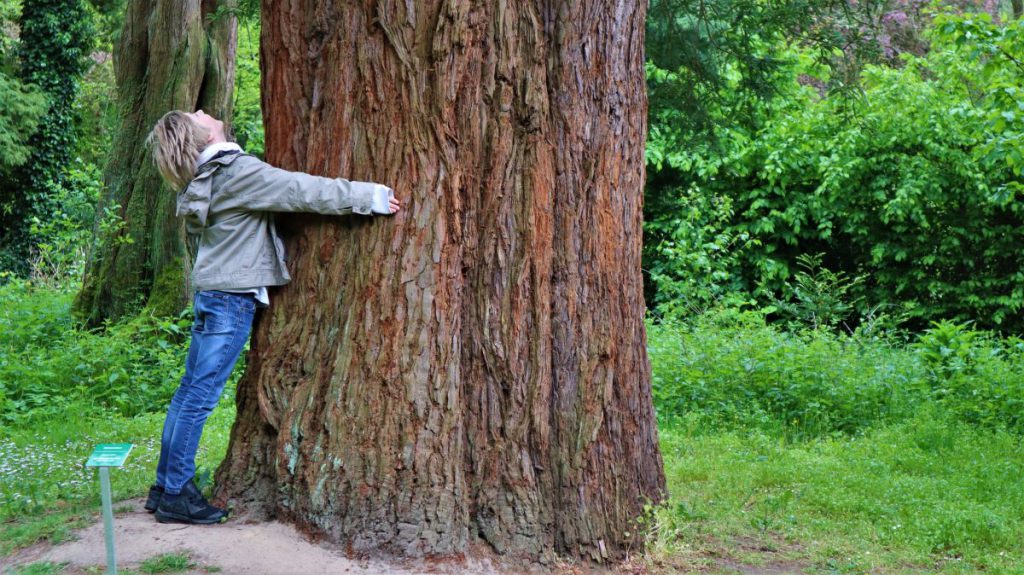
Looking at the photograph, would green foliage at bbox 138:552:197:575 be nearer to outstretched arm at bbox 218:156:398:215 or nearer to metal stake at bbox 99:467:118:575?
metal stake at bbox 99:467:118:575

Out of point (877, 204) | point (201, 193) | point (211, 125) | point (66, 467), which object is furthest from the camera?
point (877, 204)

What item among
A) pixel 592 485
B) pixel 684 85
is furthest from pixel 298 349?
pixel 684 85

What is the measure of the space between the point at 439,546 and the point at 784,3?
20.3ft

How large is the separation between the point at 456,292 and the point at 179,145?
1584 millimetres

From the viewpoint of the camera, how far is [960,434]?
788cm

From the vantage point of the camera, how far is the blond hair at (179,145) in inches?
184

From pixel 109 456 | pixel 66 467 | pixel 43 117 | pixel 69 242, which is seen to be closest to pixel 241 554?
pixel 109 456

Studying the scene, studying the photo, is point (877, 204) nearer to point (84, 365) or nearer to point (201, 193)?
point (84, 365)

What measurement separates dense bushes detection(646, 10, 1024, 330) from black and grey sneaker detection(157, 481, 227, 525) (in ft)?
29.3

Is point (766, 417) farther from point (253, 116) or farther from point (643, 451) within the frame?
point (253, 116)

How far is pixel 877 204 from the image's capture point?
15352mm

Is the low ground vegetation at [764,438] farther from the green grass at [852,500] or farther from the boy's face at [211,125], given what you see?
the boy's face at [211,125]

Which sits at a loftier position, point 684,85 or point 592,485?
point 684,85

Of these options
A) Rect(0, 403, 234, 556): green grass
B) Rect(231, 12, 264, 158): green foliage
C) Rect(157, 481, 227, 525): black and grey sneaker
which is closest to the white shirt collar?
Rect(157, 481, 227, 525): black and grey sneaker
